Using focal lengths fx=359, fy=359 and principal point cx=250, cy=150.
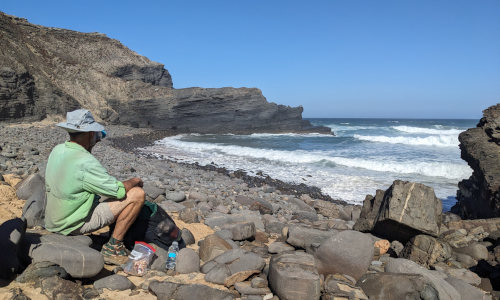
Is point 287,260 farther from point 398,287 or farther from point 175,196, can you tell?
point 175,196

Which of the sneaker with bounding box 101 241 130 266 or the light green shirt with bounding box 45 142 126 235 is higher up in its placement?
the light green shirt with bounding box 45 142 126 235

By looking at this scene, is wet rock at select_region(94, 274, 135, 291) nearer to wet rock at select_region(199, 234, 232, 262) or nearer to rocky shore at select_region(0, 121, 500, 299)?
rocky shore at select_region(0, 121, 500, 299)

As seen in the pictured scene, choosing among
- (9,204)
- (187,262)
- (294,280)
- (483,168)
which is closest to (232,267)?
(187,262)

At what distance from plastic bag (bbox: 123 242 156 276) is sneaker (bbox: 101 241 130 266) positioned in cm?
9

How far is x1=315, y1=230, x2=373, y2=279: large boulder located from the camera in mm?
3623

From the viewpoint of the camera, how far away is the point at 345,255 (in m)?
3.65

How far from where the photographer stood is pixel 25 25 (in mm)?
42375

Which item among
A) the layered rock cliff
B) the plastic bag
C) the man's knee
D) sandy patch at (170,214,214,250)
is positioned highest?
the layered rock cliff

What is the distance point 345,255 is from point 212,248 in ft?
4.76

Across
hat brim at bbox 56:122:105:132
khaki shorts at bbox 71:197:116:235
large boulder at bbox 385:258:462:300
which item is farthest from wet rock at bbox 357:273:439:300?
hat brim at bbox 56:122:105:132

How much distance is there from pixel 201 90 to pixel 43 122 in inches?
718

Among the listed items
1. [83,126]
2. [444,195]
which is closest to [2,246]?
[83,126]

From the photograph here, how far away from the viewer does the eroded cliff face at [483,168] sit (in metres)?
6.48

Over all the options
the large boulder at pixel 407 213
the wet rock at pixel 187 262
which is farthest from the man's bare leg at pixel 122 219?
the large boulder at pixel 407 213
